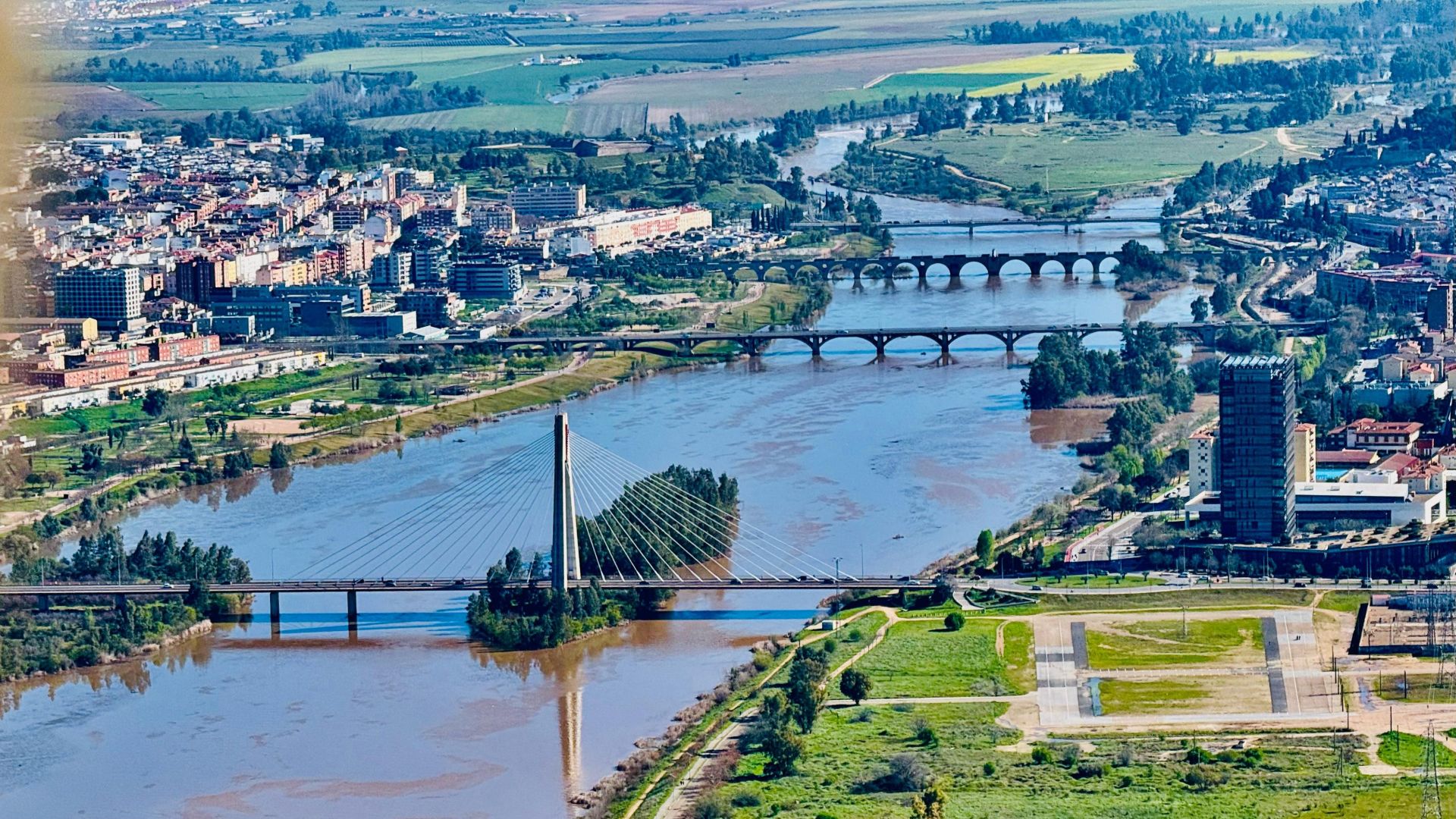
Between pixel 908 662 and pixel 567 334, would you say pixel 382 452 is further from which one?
pixel 908 662

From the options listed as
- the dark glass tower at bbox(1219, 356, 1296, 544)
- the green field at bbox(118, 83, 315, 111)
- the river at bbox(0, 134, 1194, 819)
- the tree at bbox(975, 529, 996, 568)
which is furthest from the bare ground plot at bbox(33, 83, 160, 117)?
the dark glass tower at bbox(1219, 356, 1296, 544)

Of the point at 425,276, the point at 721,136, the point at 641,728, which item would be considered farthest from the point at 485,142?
the point at 641,728

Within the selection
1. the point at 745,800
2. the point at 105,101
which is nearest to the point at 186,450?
the point at 745,800

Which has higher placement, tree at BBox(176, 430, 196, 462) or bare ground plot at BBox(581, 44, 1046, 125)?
bare ground plot at BBox(581, 44, 1046, 125)

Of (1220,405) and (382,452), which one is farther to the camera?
(382,452)

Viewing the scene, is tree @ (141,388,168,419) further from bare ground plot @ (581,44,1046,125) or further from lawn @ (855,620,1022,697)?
bare ground plot @ (581,44,1046,125)
